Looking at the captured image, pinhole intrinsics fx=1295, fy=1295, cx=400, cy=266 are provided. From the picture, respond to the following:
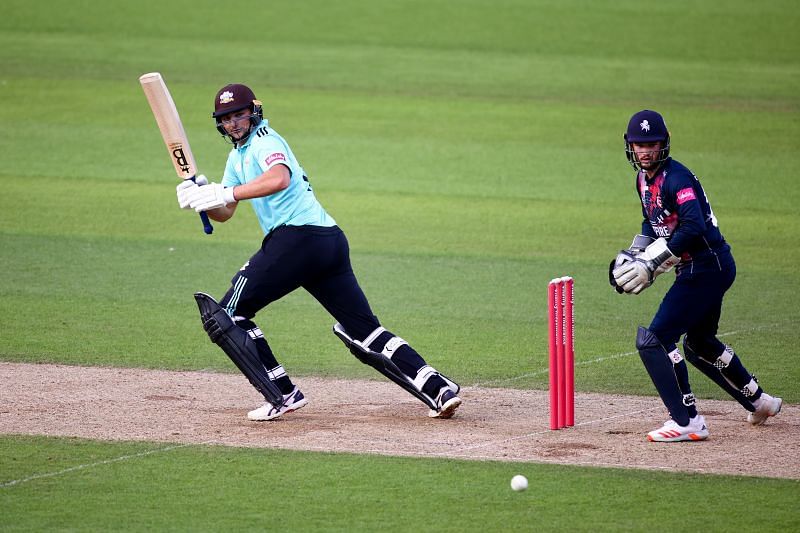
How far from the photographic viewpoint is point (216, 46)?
25656 millimetres

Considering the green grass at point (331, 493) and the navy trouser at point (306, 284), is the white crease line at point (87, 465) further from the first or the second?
the navy trouser at point (306, 284)

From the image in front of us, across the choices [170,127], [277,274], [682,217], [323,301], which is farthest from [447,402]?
[170,127]

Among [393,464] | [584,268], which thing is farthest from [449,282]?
[393,464]

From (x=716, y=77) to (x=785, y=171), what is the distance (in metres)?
6.68

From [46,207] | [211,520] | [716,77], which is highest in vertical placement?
[716,77]

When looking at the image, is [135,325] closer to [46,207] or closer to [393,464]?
[393,464]

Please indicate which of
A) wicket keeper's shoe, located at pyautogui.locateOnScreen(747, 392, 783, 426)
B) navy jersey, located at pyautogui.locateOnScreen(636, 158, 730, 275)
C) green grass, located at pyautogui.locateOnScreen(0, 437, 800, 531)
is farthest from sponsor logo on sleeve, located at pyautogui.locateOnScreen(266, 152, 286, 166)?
wicket keeper's shoe, located at pyautogui.locateOnScreen(747, 392, 783, 426)

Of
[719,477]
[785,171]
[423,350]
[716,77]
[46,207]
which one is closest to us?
[719,477]

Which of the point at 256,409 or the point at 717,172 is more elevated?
the point at 717,172

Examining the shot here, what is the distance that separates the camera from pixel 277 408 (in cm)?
796

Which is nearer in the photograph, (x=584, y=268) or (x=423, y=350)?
(x=423, y=350)

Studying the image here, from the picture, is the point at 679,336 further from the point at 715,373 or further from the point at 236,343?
the point at 236,343

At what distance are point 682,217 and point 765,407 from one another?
1.36m

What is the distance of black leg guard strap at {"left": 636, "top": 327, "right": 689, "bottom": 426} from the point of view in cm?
748
